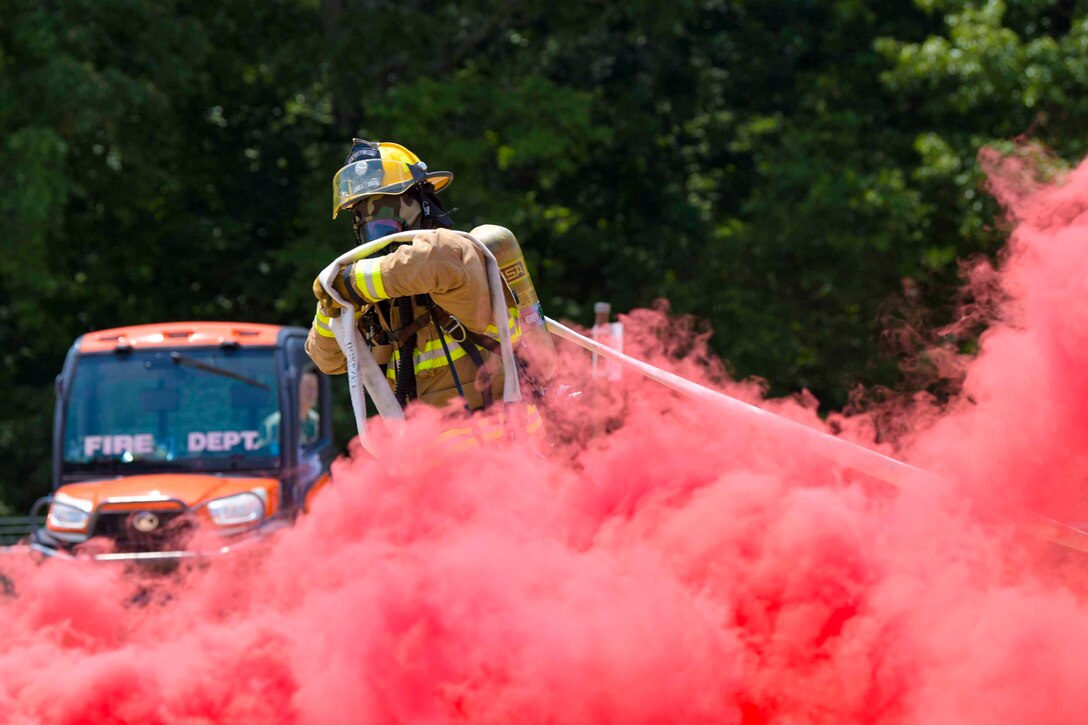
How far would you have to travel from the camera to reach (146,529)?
8828 mm

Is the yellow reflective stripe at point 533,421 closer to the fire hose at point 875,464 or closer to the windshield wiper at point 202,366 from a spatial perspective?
the fire hose at point 875,464

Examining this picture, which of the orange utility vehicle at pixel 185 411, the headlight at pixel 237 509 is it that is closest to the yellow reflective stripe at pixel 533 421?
the headlight at pixel 237 509

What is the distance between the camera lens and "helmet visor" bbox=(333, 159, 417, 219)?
514cm

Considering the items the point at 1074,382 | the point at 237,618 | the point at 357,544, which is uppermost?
the point at 1074,382

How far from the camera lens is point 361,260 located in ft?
16.1

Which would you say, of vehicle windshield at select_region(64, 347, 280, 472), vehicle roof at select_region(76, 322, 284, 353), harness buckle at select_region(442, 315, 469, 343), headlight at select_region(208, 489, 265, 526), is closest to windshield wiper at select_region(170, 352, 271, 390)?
vehicle windshield at select_region(64, 347, 280, 472)

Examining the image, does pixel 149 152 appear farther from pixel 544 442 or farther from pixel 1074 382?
pixel 1074 382

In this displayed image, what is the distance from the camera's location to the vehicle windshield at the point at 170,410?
9688 millimetres

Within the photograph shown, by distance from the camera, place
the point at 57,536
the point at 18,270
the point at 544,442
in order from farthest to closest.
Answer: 1. the point at 18,270
2. the point at 57,536
3. the point at 544,442

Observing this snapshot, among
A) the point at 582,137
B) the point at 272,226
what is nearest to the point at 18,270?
the point at 272,226

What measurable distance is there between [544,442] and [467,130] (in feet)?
45.7

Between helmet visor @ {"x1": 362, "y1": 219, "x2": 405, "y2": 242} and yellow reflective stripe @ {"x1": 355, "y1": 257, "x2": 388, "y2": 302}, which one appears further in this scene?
helmet visor @ {"x1": 362, "y1": 219, "x2": 405, "y2": 242}

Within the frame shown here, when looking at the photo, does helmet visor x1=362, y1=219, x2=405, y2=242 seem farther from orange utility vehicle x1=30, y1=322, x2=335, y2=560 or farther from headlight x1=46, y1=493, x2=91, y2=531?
headlight x1=46, y1=493, x2=91, y2=531

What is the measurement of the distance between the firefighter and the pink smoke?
24cm
